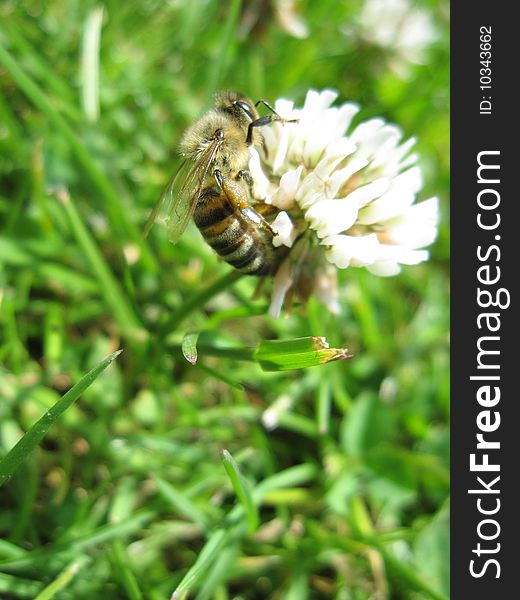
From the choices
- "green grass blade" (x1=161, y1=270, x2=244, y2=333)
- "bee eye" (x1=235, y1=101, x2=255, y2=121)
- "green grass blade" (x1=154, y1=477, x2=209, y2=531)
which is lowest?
"green grass blade" (x1=154, y1=477, x2=209, y2=531)

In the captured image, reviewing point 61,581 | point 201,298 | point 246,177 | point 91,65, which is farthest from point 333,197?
point 91,65

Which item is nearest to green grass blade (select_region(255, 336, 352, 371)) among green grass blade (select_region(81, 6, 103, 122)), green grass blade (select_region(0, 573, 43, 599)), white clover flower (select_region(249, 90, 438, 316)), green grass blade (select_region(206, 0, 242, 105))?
white clover flower (select_region(249, 90, 438, 316))

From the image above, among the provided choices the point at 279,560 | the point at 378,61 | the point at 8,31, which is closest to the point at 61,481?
the point at 279,560

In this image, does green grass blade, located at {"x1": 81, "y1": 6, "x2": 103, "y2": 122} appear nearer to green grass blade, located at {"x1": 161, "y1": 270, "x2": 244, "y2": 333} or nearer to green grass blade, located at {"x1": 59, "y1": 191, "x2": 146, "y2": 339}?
green grass blade, located at {"x1": 59, "y1": 191, "x2": 146, "y2": 339}

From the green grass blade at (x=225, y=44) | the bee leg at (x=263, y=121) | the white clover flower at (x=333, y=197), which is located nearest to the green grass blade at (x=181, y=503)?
the white clover flower at (x=333, y=197)

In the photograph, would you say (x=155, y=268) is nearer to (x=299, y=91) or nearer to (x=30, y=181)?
(x=30, y=181)

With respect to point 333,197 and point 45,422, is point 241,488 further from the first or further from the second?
point 333,197
